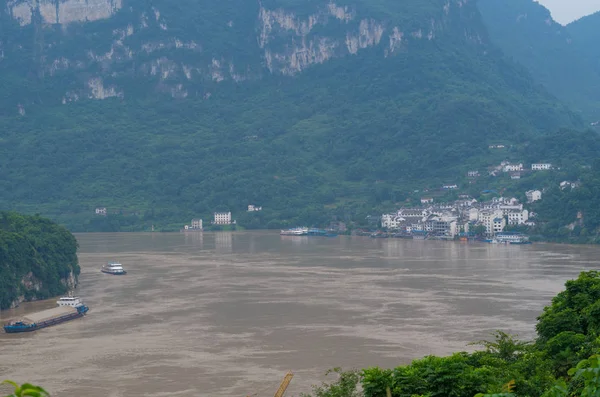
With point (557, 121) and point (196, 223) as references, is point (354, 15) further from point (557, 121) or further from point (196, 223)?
point (196, 223)

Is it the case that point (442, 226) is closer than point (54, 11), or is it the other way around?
point (442, 226)

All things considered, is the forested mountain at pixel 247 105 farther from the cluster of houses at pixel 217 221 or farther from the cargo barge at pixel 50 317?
the cargo barge at pixel 50 317

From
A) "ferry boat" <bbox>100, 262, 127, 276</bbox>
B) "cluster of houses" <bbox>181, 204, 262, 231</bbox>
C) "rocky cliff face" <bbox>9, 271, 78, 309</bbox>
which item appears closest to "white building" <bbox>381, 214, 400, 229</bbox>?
"cluster of houses" <bbox>181, 204, 262, 231</bbox>

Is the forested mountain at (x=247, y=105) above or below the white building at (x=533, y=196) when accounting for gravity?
above

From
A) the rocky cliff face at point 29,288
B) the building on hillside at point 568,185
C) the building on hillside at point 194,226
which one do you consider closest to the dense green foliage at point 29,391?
the rocky cliff face at point 29,288

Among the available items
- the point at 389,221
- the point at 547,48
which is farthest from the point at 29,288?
the point at 547,48

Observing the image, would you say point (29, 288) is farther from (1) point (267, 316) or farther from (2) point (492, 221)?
(2) point (492, 221)

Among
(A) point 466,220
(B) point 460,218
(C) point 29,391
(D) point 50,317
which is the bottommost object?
(D) point 50,317

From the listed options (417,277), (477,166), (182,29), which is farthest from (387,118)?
(417,277)
